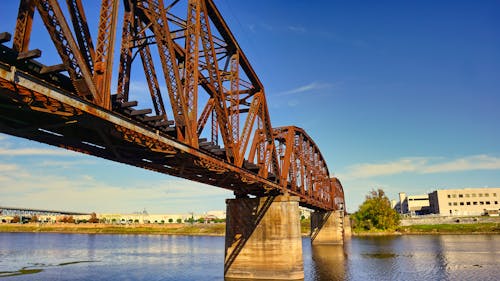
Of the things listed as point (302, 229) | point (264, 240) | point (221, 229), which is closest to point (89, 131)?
point (264, 240)

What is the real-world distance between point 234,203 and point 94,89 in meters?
30.1

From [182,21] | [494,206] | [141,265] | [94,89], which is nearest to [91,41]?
[94,89]

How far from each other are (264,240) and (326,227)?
68.0 meters

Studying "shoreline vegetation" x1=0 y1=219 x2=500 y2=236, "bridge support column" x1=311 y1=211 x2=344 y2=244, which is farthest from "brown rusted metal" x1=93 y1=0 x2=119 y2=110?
"shoreline vegetation" x1=0 y1=219 x2=500 y2=236

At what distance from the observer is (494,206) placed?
543ft

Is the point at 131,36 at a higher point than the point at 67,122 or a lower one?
higher

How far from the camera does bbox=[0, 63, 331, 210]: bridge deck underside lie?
41.5 ft

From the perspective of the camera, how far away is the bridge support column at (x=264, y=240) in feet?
126

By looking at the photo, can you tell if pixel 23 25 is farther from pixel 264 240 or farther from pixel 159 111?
pixel 264 240

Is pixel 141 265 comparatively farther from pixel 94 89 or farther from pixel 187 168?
pixel 94 89

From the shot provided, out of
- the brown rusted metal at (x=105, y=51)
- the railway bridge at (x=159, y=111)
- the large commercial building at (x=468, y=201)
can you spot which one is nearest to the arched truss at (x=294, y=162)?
the railway bridge at (x=159, y=111)

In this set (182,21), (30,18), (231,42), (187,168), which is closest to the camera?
(30,18)

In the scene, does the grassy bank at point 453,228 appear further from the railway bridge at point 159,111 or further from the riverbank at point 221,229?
the railway bridge at point 159,111

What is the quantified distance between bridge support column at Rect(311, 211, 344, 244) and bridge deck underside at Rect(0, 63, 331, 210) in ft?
239
